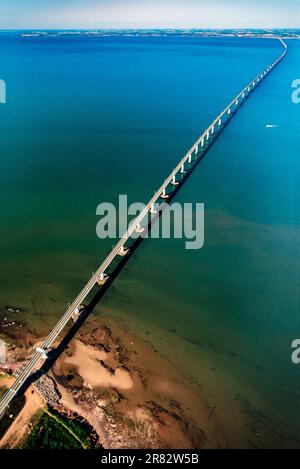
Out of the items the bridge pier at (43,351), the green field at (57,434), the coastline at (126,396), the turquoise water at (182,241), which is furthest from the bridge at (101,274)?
the green field at (57,434)

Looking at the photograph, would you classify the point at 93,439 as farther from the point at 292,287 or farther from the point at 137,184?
the point at 137,184

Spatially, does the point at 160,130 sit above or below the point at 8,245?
above

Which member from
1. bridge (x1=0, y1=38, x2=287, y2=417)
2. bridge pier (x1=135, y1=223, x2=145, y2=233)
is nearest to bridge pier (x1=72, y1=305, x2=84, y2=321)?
bridge (x1=0, y1=38, x2=287, y2=417)

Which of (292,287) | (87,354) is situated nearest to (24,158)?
(87,354)

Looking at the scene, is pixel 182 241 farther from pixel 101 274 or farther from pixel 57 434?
pixel 57 434

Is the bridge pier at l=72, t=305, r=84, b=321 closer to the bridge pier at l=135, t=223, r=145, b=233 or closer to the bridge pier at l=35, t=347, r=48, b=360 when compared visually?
the bridge pier at l=35, t=347, r=48, b=360

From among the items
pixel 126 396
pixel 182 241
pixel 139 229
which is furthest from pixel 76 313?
pixel 182 241

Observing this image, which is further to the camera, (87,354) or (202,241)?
(202,241)

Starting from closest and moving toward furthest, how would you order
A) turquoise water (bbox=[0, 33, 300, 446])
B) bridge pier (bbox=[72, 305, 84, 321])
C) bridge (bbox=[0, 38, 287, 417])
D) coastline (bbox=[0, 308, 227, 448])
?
1. coastline (bbox=[0, 308, 227, 448])
2. bridge (bbox=[0, 38, 287, 417])
3. turquoise water (bbox=[0, 33, 300, 446])
4. bridge pier (bbox=[72, 305, 84, 321])
